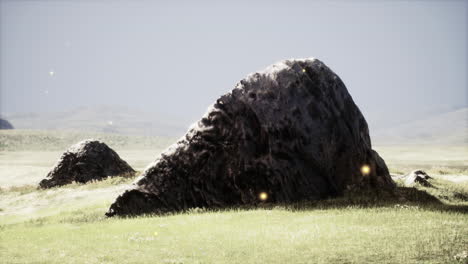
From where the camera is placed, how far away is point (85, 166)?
38.1 meters

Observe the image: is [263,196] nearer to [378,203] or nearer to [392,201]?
[378,203]

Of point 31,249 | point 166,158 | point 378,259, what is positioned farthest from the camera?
point 166,158

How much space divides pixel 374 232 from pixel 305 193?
753cm

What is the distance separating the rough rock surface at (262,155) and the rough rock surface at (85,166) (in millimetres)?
17346

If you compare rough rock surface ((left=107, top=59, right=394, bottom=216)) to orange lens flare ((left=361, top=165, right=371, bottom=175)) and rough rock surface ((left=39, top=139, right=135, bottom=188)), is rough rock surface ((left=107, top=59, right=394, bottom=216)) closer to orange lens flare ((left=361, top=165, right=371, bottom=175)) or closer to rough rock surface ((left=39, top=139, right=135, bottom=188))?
orange lens flare ((left=361, top=165, right=371, bottom=175))

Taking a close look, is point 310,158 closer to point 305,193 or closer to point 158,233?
point 305,193

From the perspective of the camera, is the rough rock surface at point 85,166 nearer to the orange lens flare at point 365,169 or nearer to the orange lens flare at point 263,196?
the orange lens flare at point 263,196

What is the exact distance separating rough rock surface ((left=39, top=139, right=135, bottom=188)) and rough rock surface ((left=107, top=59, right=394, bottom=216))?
56.9ft

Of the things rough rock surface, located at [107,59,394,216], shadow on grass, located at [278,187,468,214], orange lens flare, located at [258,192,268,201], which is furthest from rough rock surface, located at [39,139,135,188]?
shadow on grass, located at [278,187,468,214]

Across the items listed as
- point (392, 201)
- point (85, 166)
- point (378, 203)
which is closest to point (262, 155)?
point (378, 203)

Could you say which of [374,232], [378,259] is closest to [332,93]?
[374,232]

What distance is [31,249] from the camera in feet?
45.7

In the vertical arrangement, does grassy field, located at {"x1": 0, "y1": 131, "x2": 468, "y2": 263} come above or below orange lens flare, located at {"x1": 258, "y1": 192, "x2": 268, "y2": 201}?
below

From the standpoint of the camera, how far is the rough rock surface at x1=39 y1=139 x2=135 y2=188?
37.7 m
